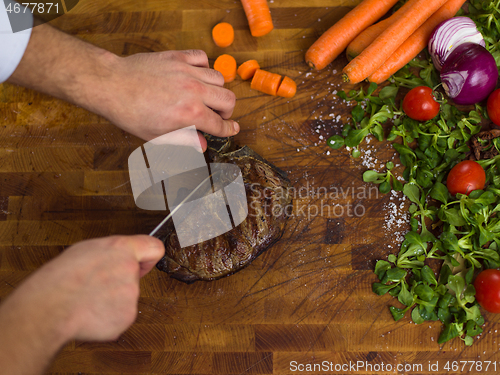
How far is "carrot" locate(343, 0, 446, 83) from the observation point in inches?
96.1

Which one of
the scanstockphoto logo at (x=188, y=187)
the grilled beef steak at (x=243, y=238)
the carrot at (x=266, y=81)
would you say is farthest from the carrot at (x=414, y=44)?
the scanstockphoto logo at (x=188, y=187)

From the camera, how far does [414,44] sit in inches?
99.2

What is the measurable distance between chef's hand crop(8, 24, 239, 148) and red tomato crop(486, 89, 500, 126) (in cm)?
204

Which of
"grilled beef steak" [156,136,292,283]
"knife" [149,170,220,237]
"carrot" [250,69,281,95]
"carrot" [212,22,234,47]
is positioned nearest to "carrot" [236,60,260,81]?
"carrot" [250,69,281,95]

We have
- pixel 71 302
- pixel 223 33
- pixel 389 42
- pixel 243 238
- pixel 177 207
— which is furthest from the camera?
pixel 223 33

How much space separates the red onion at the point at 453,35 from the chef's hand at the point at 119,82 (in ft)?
5.86

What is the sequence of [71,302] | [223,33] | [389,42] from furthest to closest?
[223,33] < [389,42] < [71,302]

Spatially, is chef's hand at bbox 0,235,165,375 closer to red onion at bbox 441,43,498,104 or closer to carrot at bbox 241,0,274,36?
carrot at bbox 241,0,274,36

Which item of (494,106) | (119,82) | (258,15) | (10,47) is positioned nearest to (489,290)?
(494,106)

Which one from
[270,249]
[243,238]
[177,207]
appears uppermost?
[177,207]

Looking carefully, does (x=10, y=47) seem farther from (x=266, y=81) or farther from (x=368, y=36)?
(x=368, y=36)

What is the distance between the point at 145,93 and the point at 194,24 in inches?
48.2

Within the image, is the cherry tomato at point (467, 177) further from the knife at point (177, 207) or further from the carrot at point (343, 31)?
the knife at point (177, 207)

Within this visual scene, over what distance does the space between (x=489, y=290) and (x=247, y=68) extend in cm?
229
